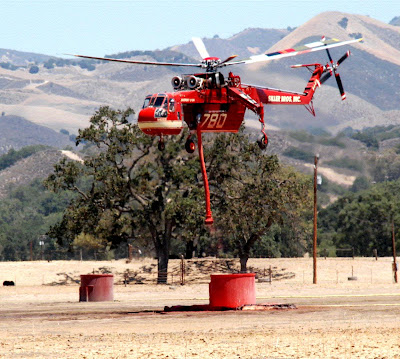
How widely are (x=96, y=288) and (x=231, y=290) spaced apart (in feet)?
41.2

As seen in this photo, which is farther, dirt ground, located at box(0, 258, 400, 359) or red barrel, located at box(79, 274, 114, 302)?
red barrel, located at box(79, 274, 114, 302)

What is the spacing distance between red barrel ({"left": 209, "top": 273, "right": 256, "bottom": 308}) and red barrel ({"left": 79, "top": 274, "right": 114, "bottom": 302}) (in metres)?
11.6

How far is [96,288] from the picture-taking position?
47.0m

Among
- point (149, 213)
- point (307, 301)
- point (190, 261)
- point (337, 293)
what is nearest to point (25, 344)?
point (307, 301)

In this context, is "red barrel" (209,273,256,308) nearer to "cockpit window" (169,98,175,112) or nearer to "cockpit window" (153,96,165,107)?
"cockpit window" (169,98,175,112)

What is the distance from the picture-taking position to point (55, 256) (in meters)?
130

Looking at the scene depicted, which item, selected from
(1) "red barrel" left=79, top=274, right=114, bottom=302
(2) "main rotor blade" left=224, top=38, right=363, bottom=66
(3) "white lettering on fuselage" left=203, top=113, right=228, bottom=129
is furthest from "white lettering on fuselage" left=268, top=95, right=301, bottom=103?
(1) "red barrel" left=79, top=274, right=114, bottom=302

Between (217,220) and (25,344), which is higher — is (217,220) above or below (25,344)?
above

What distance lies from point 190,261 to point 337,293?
26129 mm

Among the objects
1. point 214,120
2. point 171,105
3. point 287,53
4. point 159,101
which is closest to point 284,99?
point 287,53

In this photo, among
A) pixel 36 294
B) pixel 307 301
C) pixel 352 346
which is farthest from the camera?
pixel 36 294

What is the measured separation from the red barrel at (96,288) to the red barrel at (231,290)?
11590 millimetres

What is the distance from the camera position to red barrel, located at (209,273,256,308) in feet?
119

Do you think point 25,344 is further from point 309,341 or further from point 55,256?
point 55,256
